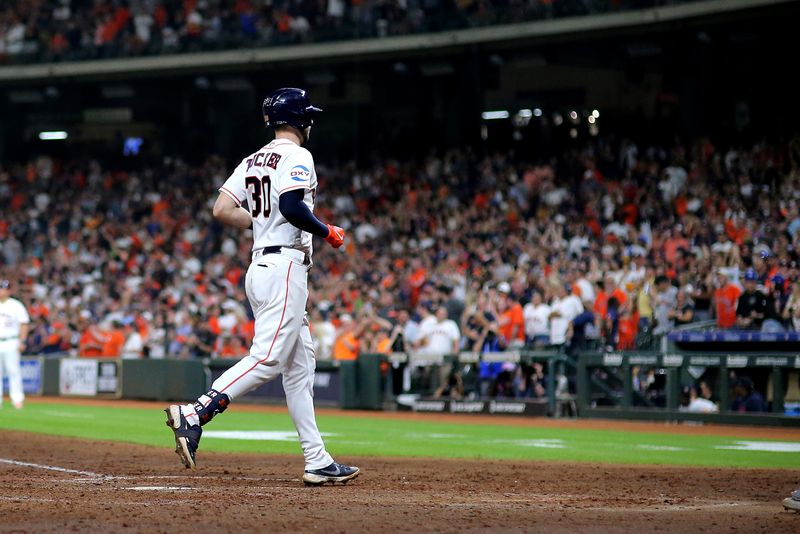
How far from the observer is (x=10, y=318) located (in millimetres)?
17344

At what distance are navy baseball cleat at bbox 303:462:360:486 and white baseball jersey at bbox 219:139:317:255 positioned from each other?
4.34 feet

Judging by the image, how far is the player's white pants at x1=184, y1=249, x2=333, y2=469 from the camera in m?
6.89

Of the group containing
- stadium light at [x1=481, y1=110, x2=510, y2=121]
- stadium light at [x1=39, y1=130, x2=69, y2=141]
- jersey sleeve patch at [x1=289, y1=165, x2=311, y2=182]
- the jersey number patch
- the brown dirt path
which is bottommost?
the brown dirt path

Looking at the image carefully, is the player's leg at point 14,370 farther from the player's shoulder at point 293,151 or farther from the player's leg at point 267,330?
the player's shoulder at point 293,151

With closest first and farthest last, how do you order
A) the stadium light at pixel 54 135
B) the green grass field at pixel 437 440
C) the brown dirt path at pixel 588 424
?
the green grass field at pixel 437 440
the brown dirt path at pixel 588 424
the stadium light at pixel 54 135

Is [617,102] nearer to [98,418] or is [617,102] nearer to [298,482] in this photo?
[98,418]

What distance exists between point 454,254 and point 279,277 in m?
15.9

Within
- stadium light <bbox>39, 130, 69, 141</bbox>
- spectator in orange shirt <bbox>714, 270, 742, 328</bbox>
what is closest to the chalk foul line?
spectator in orange shirt <bbox>714, 270, 742, 328</bbox>

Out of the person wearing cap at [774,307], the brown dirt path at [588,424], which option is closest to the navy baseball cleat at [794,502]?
the brown dirt path at [588,424]

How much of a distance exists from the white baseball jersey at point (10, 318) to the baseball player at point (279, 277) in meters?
11.1

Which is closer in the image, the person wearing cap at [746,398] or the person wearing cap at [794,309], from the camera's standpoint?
the person wearing cap at [794,309]

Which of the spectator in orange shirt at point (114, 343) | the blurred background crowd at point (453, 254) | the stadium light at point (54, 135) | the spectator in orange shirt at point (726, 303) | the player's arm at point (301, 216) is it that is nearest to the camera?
the player's arm at point (301, 216)

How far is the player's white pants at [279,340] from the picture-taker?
689 cm

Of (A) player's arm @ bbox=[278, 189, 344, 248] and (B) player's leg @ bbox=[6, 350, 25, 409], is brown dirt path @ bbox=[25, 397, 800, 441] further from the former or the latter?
(A) player's arm @ bbox=[278, 189, 344, 248]
